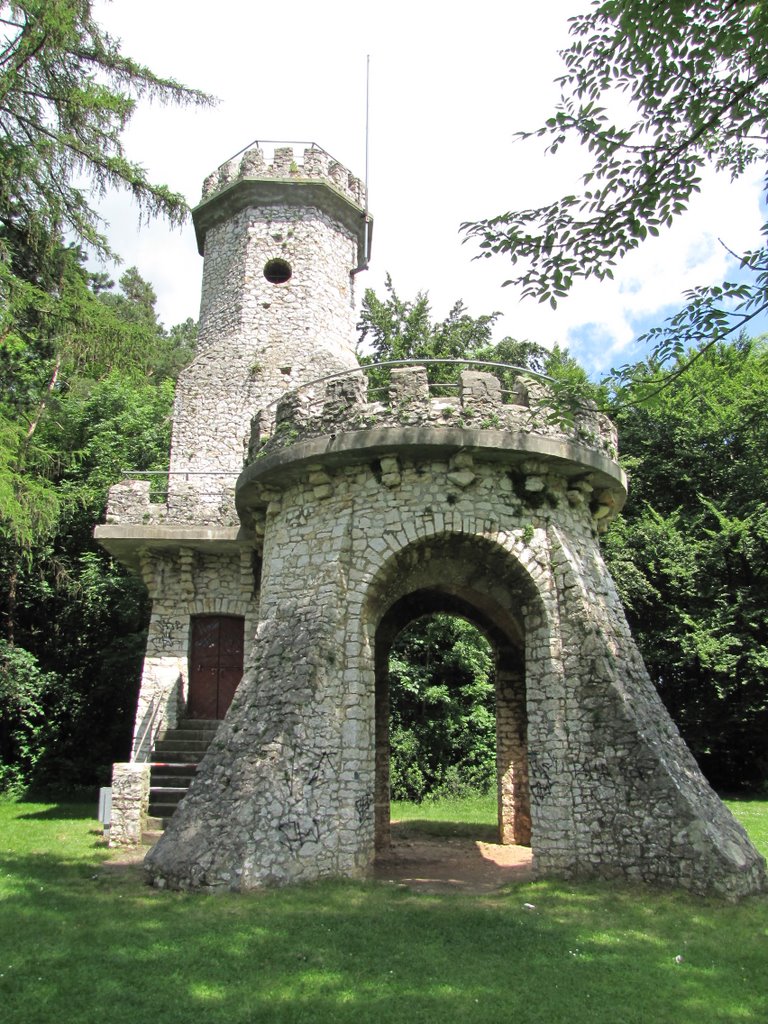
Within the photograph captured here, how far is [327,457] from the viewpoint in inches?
380

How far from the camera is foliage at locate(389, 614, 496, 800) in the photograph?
18312mm

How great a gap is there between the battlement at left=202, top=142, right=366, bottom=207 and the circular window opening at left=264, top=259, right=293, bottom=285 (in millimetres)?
1628

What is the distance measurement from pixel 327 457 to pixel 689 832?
18.2 feet

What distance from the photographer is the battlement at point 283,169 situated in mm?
15711

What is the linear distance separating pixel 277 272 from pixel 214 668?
7.64m

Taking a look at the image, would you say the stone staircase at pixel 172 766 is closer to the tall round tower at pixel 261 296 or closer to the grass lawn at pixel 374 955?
the grass lawn at pixel 374 955

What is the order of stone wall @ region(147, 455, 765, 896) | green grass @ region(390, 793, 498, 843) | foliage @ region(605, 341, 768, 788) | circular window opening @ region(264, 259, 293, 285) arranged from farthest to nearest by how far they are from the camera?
foliage @ region(605, 341, 768, 788), circular window opening @ region(264, 259, 293, 285), green grass @ region(390, 793, 498, 843), stone wall @ region(147, 455, 765, 896)

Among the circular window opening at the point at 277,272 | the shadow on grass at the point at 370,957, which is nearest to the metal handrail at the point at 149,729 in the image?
the shadow on grass at the point at 370,957

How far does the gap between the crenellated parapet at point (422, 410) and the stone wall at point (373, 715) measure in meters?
0.53

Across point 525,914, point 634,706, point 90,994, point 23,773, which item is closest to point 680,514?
point 634,706

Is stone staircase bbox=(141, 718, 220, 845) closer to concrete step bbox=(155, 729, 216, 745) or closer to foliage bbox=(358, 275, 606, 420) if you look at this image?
concrete step bbox=(155, 729, 216, 745)

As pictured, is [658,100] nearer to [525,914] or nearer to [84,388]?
[525,914]

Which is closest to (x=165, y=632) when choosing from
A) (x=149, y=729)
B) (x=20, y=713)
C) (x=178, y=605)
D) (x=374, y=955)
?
(x=178, y=605)

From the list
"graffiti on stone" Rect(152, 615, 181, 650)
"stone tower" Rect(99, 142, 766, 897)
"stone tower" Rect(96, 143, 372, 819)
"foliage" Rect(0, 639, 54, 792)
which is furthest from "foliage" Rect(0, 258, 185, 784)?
"stone tower" Rect(99, 142, 766, 897)
